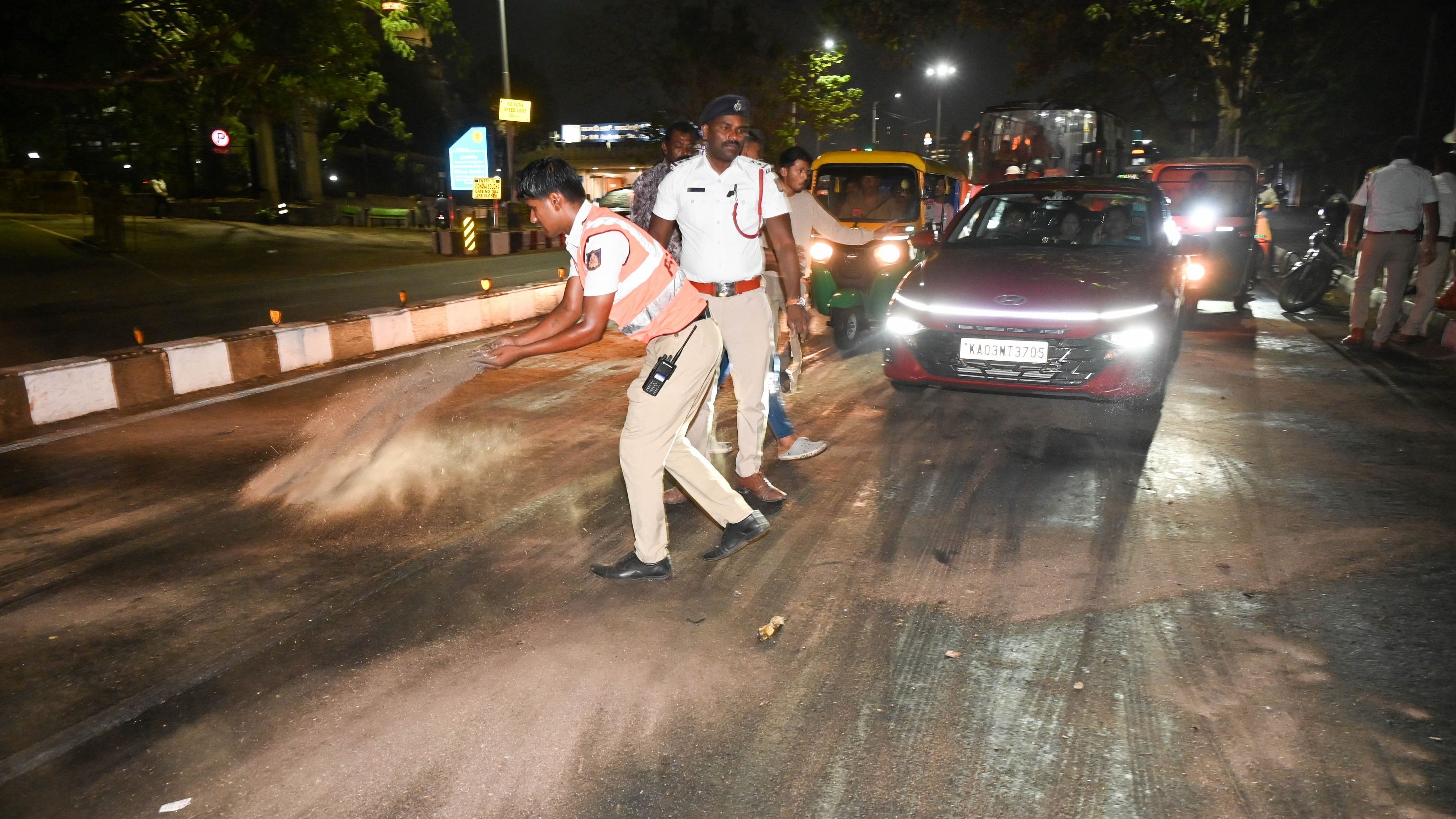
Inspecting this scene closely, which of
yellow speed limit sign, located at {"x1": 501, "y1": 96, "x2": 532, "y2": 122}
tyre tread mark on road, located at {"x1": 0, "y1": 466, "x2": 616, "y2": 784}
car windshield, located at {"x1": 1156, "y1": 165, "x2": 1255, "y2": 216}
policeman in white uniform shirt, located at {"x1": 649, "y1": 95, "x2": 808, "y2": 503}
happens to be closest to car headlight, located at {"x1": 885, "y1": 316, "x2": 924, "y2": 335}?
policeman in white uniform shirt, located at {"x1": 649, "y1": 95, "x2": 808, "y2": 503}

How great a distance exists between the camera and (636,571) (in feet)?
13.8

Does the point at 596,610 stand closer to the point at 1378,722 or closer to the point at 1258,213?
the point at 1378,722

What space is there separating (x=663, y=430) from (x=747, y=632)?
0.87m

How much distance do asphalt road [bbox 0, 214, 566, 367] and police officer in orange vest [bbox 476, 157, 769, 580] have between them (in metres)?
6.13

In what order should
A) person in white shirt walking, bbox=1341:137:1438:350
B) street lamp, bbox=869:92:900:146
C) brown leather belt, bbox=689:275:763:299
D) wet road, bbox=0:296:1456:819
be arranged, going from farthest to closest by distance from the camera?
1. street lamp, bbox=869:92:900:146
2. person in white shirt walking, bbox=1341:137:1438:350
3. brown leather belt, bbox=689:275:763:299
4. wet road, bbox=0:296:1456:819

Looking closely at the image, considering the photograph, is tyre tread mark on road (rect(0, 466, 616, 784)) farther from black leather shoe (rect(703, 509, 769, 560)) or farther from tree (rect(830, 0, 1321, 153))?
tree (rect(830, 0, 1321, 153))

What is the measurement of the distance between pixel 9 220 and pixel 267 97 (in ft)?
45.8

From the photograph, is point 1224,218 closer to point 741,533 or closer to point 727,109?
point 727,109

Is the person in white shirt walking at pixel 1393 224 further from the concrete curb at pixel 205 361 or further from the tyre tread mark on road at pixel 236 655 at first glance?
the concrete curb at pixel 205 361

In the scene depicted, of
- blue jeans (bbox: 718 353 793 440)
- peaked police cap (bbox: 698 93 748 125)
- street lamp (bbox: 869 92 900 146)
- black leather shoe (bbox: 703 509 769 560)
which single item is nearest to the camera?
black leather shoe (bbox: 703 509 769 560)

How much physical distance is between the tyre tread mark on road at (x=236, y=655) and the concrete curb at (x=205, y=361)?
4.17m

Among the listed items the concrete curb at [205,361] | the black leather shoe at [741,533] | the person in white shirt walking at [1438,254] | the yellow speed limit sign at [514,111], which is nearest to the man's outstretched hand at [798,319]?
the black leather shoe at [741,533]

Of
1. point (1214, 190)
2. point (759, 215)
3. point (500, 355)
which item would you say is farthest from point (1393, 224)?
point (500, 355)

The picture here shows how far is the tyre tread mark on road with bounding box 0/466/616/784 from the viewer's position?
118 inches
